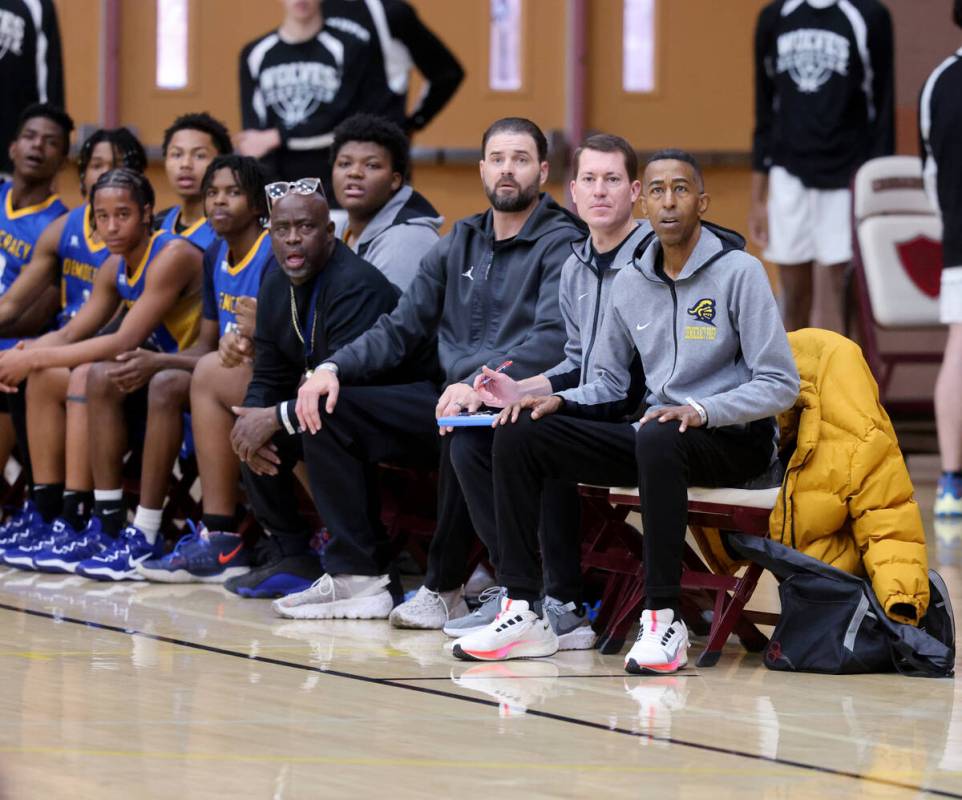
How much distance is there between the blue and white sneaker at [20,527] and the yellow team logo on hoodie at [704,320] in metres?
2.61

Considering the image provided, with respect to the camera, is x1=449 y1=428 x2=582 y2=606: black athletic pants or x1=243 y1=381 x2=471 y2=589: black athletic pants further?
x1=243 y1=381 x2=471 y2=589: black athletic pants

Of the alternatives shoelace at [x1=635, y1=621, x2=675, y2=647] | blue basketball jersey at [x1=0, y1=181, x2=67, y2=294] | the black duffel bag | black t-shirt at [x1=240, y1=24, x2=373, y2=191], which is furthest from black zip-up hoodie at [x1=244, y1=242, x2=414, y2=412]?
black t-shirt at [x1=240, y1=24, x2=373, y2=191]

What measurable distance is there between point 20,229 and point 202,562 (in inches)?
69.2

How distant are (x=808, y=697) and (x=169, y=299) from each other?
9.16ft

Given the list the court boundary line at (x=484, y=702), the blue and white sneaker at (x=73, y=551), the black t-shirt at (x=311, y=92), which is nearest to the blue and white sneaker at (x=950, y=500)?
the black t-shirt at (x=311, y=92)

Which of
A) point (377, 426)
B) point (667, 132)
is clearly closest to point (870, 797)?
point (377, 426)

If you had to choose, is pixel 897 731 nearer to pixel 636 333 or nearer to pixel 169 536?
pixel 636 333

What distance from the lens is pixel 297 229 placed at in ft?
16.4

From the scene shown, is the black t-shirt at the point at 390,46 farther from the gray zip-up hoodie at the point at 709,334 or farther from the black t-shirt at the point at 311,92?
the gray zip-up hoodie at the point at 709,334

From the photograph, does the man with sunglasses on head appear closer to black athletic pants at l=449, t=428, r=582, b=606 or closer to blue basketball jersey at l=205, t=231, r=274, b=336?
blue basketball jersey at l=205, t=231, r=274, b=336

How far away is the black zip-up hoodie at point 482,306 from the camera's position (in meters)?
4.71

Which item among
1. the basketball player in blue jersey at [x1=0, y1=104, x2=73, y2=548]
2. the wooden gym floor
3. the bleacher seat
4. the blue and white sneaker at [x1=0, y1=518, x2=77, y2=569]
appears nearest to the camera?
A: the wooden gym floor

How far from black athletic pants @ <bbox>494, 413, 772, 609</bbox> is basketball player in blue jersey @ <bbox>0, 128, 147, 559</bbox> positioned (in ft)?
6.89

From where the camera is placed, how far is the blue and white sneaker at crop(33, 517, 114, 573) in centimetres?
561
